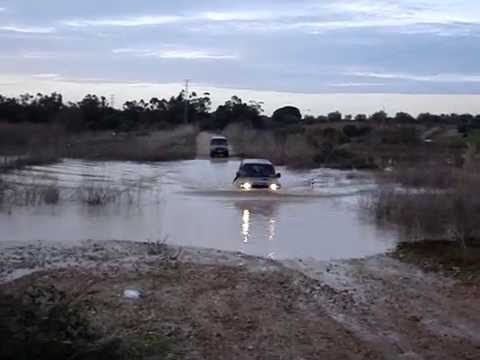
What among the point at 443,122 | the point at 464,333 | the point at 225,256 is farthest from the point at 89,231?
the point at 443,122

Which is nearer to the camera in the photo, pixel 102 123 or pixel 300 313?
pixel 300 313

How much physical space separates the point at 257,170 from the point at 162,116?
4014 inches

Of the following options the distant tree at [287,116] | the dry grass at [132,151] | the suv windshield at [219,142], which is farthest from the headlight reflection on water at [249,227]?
the distant tree at [287,116]

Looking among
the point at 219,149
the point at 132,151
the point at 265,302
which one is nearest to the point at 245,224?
the point at 265,302

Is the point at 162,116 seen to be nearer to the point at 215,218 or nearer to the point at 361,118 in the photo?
the point at 361,118

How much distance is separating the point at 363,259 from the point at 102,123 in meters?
96.6

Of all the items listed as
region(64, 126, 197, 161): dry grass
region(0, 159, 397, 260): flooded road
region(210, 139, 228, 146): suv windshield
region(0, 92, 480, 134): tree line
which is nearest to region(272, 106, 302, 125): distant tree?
region(0, 92, 480, 134): tree line

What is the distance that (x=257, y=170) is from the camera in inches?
1385

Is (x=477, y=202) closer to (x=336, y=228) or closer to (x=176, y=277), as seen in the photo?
(x=336, y=228)

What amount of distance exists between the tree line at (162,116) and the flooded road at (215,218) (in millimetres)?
64364

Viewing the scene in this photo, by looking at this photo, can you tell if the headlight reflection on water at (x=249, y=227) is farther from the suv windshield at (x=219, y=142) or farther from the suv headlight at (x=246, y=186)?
the suv windshield at (x=219, y=142)

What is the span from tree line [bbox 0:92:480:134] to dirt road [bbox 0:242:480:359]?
8451 cm

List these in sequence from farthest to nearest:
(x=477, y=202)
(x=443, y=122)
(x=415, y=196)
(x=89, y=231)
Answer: (x=443, y=122) < (x=415, y=196) < (x=89, y=231) < (x=477, y=202)

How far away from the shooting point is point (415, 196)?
28.2 metres
